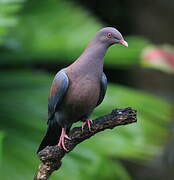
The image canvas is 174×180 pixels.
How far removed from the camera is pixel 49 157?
2.44 m

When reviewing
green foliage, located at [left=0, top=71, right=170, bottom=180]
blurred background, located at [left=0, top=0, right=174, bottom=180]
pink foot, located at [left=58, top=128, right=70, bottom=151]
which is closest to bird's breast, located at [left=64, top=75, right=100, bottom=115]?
pink foot, located at [left=58, top=128, right=70, bottom=151]

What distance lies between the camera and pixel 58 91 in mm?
2566

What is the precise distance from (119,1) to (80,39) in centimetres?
197

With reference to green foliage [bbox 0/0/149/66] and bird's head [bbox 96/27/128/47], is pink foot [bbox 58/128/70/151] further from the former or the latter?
green foliage [bbox 0/0/149/66]

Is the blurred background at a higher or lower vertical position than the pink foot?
lower

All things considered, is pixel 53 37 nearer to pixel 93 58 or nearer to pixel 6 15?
pixel 6 15

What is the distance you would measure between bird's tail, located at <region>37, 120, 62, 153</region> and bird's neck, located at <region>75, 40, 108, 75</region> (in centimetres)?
33

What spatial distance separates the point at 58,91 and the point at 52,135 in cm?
25

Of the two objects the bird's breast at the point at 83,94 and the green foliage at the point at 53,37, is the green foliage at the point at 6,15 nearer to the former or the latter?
the green foliage at the point at 53,37

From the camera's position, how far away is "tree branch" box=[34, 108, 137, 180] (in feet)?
7.89

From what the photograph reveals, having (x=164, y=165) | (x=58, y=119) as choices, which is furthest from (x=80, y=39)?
(x=58, y=119)

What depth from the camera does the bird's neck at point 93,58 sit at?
8.19 ft

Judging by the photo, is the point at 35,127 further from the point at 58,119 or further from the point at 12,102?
the point at 58,119

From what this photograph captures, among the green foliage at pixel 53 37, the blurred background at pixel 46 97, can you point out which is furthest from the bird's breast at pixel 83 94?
the green foliage at pixel 53 37
